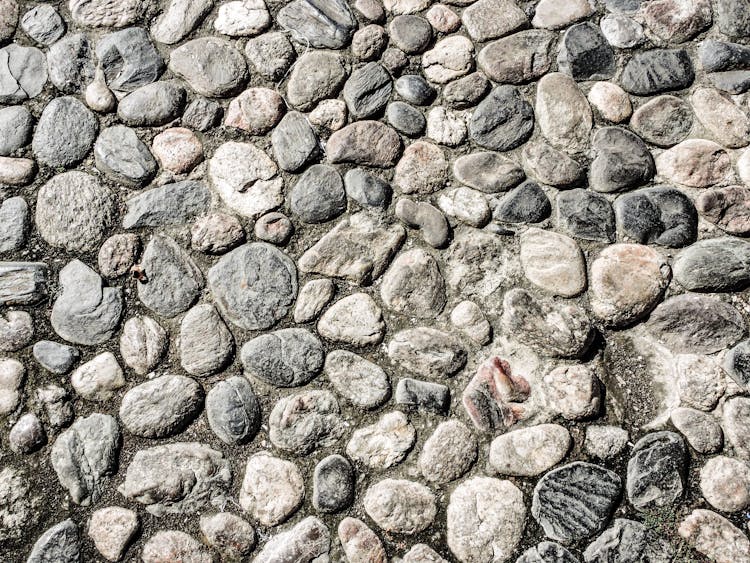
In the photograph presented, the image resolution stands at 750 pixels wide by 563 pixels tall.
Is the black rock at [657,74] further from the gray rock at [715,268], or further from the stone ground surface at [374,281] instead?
the gray rock at [715,268]

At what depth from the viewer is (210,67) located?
5.77ft

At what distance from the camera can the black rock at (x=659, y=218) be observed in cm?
164

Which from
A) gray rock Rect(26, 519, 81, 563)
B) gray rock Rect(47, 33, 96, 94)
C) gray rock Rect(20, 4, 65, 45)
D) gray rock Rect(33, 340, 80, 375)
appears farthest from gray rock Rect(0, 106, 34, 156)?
gray rock Rect(26, 519, 81, 563)

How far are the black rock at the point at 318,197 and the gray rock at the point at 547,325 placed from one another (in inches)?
18.4

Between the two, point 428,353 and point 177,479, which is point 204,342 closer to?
point 177,479

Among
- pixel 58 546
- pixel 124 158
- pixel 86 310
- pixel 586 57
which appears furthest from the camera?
pixel 586 57

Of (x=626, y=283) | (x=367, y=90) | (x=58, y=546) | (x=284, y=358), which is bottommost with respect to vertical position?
(x=58, y=546)

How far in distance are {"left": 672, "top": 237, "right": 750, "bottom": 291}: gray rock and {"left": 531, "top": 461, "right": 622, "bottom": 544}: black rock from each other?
0.49 meters

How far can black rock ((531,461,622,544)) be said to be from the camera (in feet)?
4.94

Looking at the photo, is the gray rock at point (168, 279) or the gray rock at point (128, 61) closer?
the gray rock at point (168, 279)

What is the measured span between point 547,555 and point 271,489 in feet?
2.02

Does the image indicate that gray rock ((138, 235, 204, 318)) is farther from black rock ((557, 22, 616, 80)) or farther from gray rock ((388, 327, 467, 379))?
black rock ((557, 22, 616, 80))

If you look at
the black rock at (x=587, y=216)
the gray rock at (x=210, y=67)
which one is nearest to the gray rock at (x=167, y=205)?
the gray rock at (x=210, y=67)

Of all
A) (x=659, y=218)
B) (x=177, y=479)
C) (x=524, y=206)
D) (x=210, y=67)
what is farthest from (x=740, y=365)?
(x=210, y=67)
